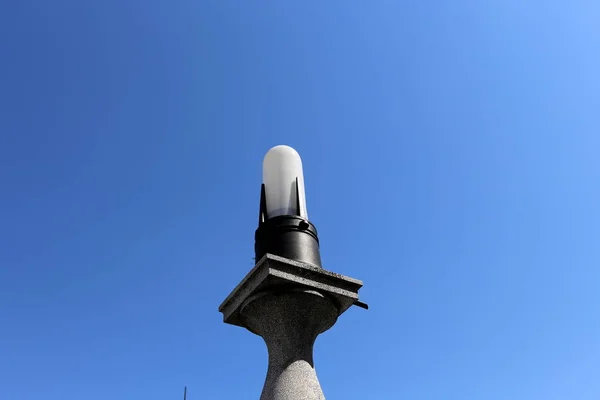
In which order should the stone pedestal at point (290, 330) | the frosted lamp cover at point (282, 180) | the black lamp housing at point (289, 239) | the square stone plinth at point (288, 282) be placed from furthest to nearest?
the frosted lamp cover at point (282, 180) < the black lamp housing at point (289, 239) < the square stone plinth at point (288, 282) < the stone pedestal at point (290, 330)

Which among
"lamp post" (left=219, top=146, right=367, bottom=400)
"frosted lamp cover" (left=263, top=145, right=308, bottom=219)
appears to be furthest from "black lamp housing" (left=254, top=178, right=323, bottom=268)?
"frosted lamp cover" (left=263, top=145, right=308, bottom=219)

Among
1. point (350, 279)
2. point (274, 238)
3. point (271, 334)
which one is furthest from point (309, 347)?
point (274, 238)

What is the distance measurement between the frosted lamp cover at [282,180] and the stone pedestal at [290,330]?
1210mm

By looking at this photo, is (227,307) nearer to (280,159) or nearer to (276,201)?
(276,201)

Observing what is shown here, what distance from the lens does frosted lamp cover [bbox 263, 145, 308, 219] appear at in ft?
21.0

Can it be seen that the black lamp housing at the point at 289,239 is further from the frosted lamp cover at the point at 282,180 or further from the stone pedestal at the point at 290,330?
the stone pedestal at the point at 290,330

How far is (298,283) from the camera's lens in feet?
17.5

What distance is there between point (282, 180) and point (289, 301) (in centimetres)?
175

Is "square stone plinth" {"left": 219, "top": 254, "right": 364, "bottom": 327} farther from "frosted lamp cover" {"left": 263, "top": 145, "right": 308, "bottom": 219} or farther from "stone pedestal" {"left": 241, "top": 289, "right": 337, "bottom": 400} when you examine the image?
"frosted lamp cover" {"left": 263, "top": 145, "right": 308, "bottom": 219}

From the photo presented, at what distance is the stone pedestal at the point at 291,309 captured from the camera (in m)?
5.10

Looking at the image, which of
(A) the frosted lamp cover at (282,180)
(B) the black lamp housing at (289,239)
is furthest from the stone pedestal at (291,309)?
(A) the frosted lamp cover at (282,180)

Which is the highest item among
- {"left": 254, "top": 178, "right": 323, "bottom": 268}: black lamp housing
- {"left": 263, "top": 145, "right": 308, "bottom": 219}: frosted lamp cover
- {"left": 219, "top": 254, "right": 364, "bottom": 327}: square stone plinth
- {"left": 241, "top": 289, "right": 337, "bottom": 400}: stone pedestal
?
{"left": 263, "top": 145, "right": 308, "bottom": 219}: frosted lamp cover

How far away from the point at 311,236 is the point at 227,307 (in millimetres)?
1191

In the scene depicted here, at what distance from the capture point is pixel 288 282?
17.4ft
